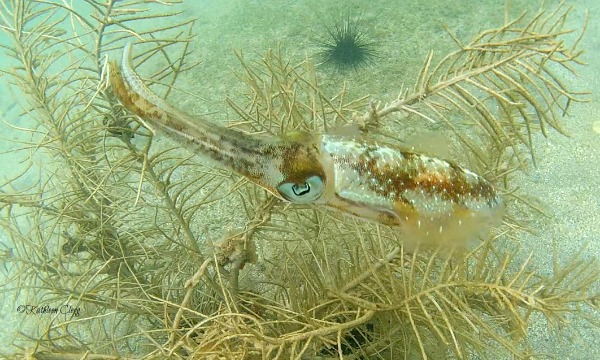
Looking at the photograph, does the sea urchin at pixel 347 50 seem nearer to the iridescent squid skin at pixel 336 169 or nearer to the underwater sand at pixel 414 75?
the underwater sand at pixel 414 75

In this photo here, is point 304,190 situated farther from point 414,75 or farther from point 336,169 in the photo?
point 414,75

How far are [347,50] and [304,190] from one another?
559cm

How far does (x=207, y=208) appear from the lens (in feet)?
16.3

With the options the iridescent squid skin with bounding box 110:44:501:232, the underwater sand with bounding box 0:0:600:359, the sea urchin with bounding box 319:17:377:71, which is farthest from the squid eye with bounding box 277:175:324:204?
the sea urchin with bounding box 319:17:377:71

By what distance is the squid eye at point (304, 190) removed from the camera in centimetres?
158

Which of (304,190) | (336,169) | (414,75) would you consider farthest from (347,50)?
(304,190)

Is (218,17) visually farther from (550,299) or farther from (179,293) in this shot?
(550,299)

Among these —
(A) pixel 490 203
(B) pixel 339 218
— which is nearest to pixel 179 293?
(B) pixel 339 218

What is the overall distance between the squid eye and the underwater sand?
1.24 meters

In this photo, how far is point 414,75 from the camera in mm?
6438

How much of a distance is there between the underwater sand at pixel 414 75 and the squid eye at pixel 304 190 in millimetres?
1238

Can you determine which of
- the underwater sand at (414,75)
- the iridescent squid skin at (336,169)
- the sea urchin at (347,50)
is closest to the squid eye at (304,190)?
the iridescent squid skin at (336,169)

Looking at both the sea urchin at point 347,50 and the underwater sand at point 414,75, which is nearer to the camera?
the underwater sand at point 414,75

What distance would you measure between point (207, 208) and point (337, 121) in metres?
2.55
